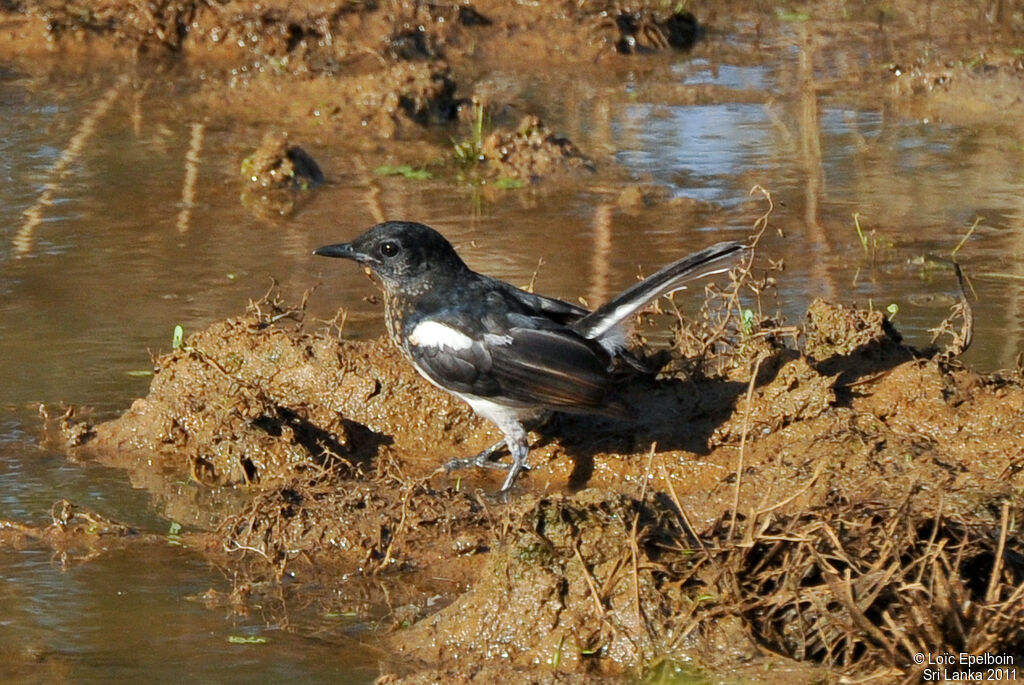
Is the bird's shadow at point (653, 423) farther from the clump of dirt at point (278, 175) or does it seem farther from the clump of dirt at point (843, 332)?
the clump of dirt at point (278, 175)

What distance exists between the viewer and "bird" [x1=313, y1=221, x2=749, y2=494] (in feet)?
20.0

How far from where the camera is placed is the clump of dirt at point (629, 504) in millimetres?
4496

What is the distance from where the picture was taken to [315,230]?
952cm

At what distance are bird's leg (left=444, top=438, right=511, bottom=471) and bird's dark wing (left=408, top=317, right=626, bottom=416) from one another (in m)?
0.33

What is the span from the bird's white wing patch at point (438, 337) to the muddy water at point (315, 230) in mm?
1202

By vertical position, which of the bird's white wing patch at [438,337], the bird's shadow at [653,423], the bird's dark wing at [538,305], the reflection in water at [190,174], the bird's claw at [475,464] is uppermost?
the bird's dark wing at [538,305]

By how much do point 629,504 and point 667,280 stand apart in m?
1.47

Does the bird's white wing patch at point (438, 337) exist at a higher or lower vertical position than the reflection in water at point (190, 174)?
higher

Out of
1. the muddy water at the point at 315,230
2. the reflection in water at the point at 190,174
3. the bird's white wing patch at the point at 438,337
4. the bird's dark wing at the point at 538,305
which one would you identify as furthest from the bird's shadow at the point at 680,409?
the reflection in water at the point at 190,174

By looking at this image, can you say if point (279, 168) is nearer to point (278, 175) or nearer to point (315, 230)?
point (278, 175)

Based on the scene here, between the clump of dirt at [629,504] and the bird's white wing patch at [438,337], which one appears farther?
the bird's white wing patch at [438,337]

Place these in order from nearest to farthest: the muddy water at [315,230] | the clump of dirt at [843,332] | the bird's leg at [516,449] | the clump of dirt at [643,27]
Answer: the muddy water at [315,230] → the bird's leg at [516,449] → the clump of dirt at [843,332] → the clump of dirt at [643,27]

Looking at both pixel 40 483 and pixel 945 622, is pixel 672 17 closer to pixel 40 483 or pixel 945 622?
pixel 40 483

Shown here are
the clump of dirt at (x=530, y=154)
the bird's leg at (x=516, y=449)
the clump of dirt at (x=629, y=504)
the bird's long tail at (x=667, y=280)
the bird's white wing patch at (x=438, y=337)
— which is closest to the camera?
the clump of dirt at (x=629, y=504)
